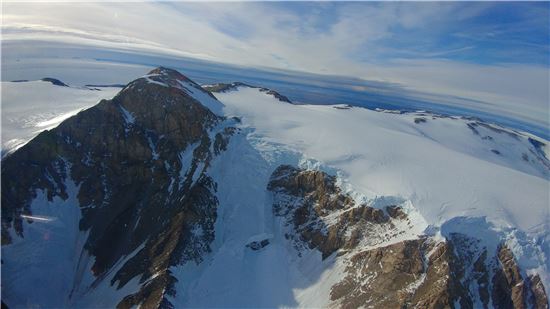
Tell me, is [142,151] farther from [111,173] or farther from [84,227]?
[84,227]

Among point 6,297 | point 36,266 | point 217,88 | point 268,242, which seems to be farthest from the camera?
point 217,88

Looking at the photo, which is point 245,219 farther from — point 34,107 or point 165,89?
point 34,107

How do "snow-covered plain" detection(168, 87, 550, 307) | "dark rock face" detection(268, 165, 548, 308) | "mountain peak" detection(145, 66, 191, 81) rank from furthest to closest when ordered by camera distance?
"mountain peak" detection(145, 66, 191, 81) < "snow-covered plain" detection(168, 87, 550, 307) < "dark rock face" detection(268, 165, 548, 308)

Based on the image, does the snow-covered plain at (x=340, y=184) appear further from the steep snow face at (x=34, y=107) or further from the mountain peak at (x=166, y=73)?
the steep snow face at (x=34, y=107)

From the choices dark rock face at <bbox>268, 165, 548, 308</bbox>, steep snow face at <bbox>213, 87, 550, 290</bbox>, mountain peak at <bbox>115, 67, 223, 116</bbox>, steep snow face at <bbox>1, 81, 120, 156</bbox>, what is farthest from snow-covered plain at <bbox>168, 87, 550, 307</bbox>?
steep snow face at <bbox>1, 81, 120, 156</bbox>

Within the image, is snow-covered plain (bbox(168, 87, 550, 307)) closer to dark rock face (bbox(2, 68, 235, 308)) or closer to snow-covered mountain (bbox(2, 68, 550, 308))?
snow-covered mountain (bbox(2, 68, 550, 308))

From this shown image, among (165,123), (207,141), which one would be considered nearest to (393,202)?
(207,141)

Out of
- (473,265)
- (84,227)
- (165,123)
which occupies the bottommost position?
(84,227)
